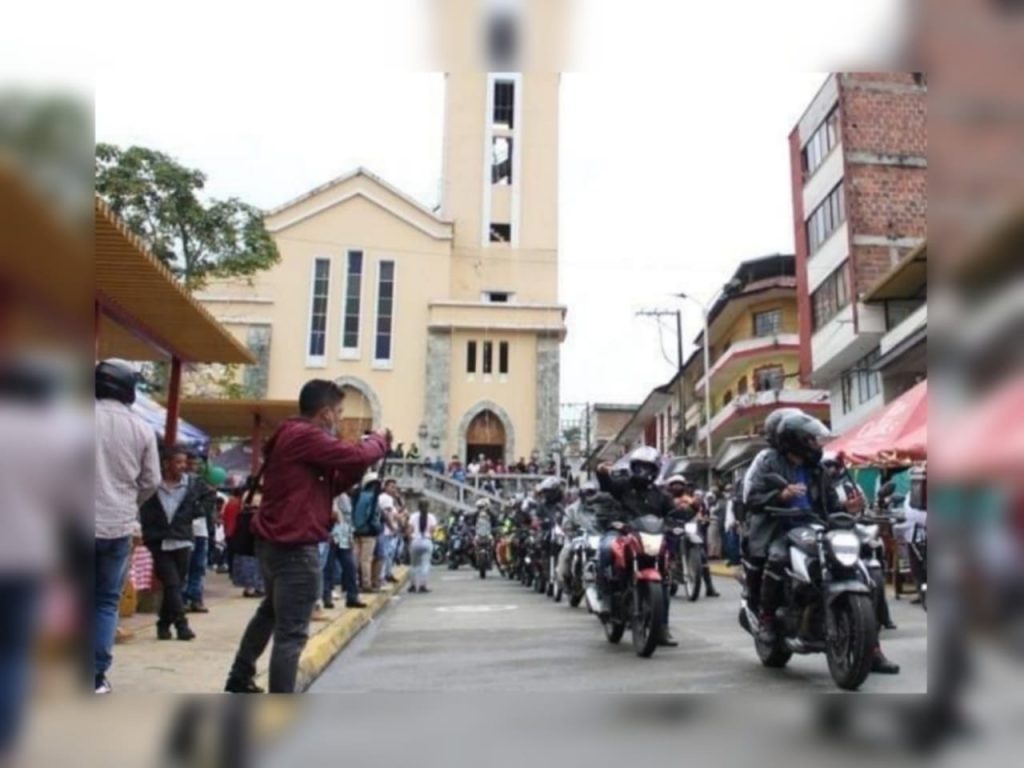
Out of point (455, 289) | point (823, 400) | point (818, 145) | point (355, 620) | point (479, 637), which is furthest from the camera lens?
point (455, 289)

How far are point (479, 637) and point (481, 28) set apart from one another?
18.7ft

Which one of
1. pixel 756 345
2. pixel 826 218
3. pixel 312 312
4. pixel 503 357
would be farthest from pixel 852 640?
pixel 503 357

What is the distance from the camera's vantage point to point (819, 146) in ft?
61.4

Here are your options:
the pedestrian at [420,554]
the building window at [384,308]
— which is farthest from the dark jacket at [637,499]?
the building window at [384,308]

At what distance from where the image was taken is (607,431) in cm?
6028

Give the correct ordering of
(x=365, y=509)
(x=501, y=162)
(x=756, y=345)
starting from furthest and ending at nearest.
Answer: (x=501, y=162) → (x=756, y=345) → (x=365, y=509)

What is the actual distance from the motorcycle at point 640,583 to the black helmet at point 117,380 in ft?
13.0

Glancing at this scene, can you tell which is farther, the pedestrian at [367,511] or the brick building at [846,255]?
the brick building at [846,255]

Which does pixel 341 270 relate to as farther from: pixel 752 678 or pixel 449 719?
pixel 449 719

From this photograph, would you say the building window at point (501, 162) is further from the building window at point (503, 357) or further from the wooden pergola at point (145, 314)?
the wooden pergola at point (145, 314)

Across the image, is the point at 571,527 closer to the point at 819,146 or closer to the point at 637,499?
the point at 637,499

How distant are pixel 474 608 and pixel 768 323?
2013 centimetres

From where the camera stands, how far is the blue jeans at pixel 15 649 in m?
0.87

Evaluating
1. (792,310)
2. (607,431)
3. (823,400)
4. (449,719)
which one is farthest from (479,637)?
(607,431)
